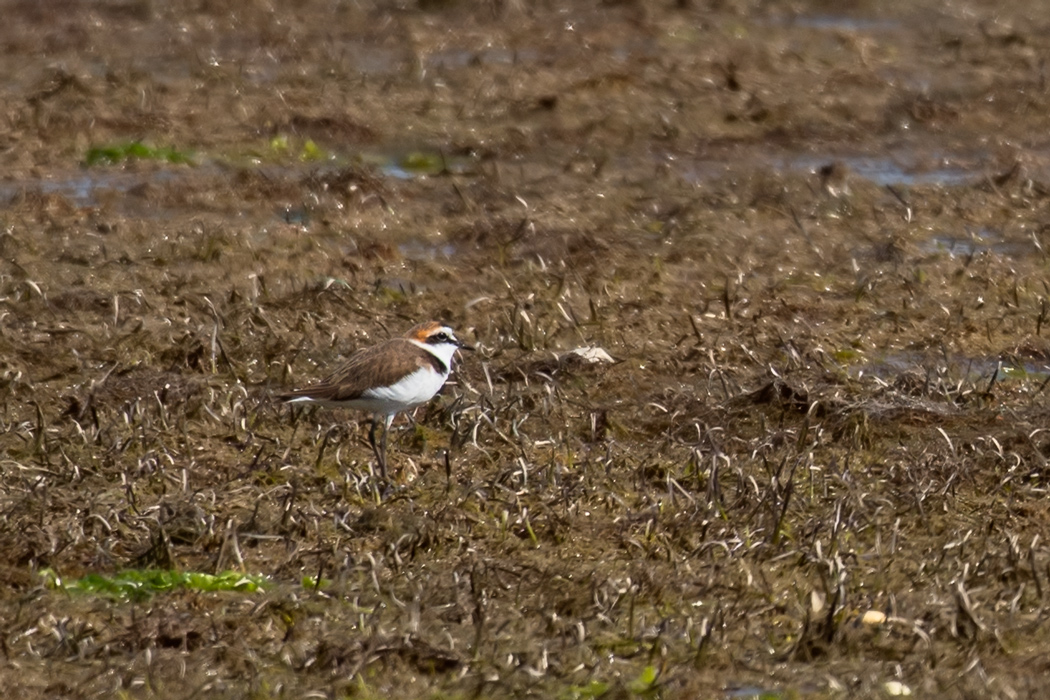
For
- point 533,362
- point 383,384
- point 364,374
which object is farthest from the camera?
point 533,362

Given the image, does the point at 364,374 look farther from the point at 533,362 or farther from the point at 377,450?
the point at 533,362

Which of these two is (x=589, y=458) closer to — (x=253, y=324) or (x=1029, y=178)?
(x=253, y=324)

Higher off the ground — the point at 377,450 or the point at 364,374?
the point at 364,374

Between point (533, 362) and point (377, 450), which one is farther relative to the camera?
point (533, 362)

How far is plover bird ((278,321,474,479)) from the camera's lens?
862cm

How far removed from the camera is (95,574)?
7.47 m

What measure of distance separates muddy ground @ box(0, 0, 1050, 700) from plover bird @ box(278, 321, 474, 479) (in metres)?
0.23

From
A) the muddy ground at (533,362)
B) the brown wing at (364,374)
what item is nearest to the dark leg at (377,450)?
the muddy ground at (533,362)

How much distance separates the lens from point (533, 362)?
9883 millimetres

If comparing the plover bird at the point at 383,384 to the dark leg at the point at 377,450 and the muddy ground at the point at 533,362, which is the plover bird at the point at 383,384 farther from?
the muddy ground at the point at 533,362

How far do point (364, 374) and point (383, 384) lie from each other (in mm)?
145

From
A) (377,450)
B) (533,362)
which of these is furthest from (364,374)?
(533,362)

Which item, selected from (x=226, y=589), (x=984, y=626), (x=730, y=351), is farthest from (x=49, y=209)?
(x=984, y=626)

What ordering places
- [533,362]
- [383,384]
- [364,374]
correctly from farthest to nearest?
[533,362]
[364,374]
[383,384]
